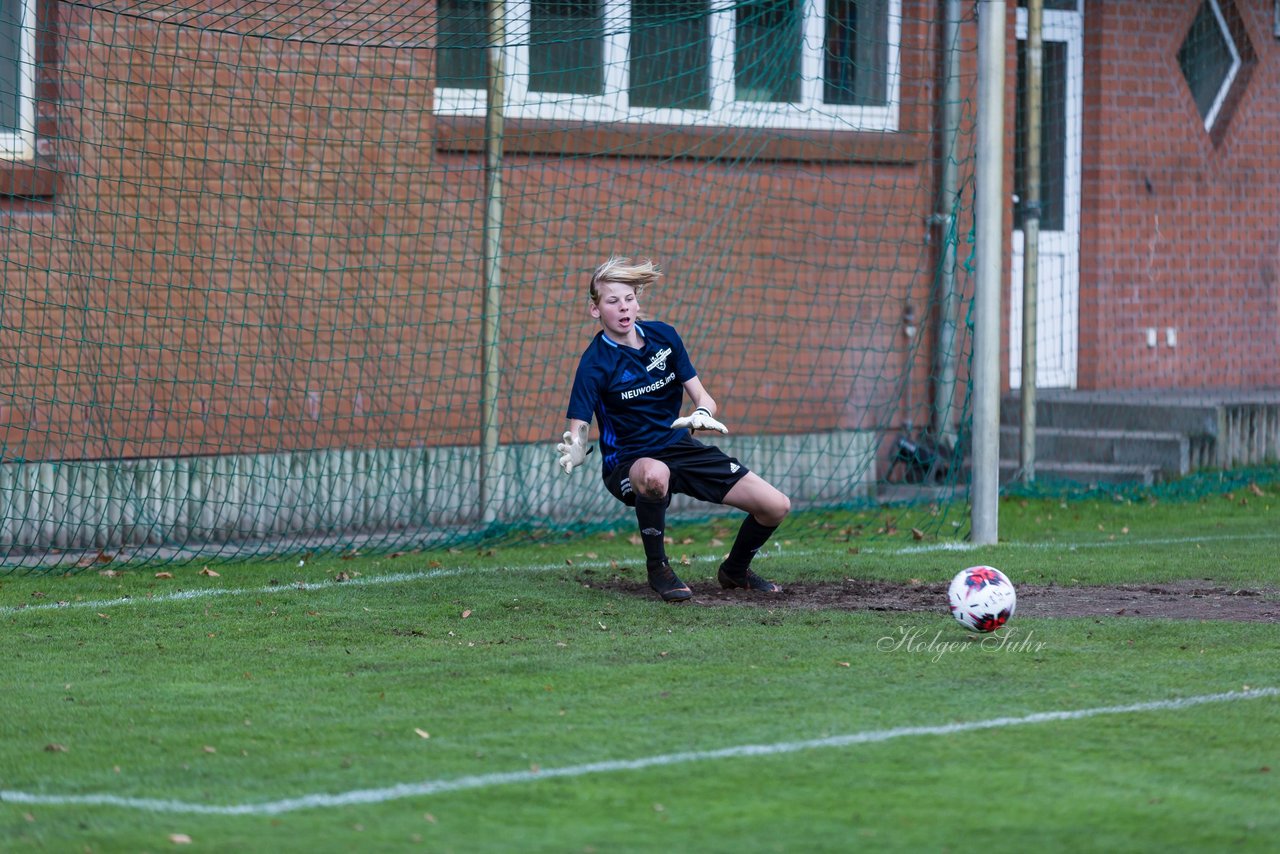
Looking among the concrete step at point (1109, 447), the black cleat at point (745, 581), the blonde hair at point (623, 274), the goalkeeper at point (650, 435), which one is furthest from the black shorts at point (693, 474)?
the concrete step at point (1109, 447)

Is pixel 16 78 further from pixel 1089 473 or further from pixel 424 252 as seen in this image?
pixel 1089 473

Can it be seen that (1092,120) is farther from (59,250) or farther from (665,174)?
(59,250)

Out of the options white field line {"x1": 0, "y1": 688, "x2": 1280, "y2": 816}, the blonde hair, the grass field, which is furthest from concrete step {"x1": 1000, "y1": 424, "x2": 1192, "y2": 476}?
white field line {"x1": 0, "y1": 688, "x2": 1280, "y2": 816}

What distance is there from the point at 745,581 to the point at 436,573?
1556 millimetres

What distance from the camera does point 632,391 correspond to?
7.08m

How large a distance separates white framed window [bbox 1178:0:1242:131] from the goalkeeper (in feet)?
26.9

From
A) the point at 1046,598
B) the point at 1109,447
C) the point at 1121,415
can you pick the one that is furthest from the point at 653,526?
the point at 1121,415

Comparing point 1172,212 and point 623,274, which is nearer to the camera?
point 623,274

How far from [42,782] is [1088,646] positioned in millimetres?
3434

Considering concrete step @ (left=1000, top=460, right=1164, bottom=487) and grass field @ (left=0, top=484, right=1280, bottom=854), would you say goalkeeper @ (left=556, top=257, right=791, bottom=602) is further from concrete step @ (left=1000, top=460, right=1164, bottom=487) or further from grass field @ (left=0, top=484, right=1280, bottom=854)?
concrete step @ (left=1000, top=460, right=1164, bottom=487)

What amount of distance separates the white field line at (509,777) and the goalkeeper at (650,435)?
240 cm

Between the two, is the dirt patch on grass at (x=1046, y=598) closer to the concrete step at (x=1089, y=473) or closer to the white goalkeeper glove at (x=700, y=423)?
the white goalkeeper glove at (x=700, y=423)

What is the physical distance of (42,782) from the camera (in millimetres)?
4109

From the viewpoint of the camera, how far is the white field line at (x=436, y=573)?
7.02m
